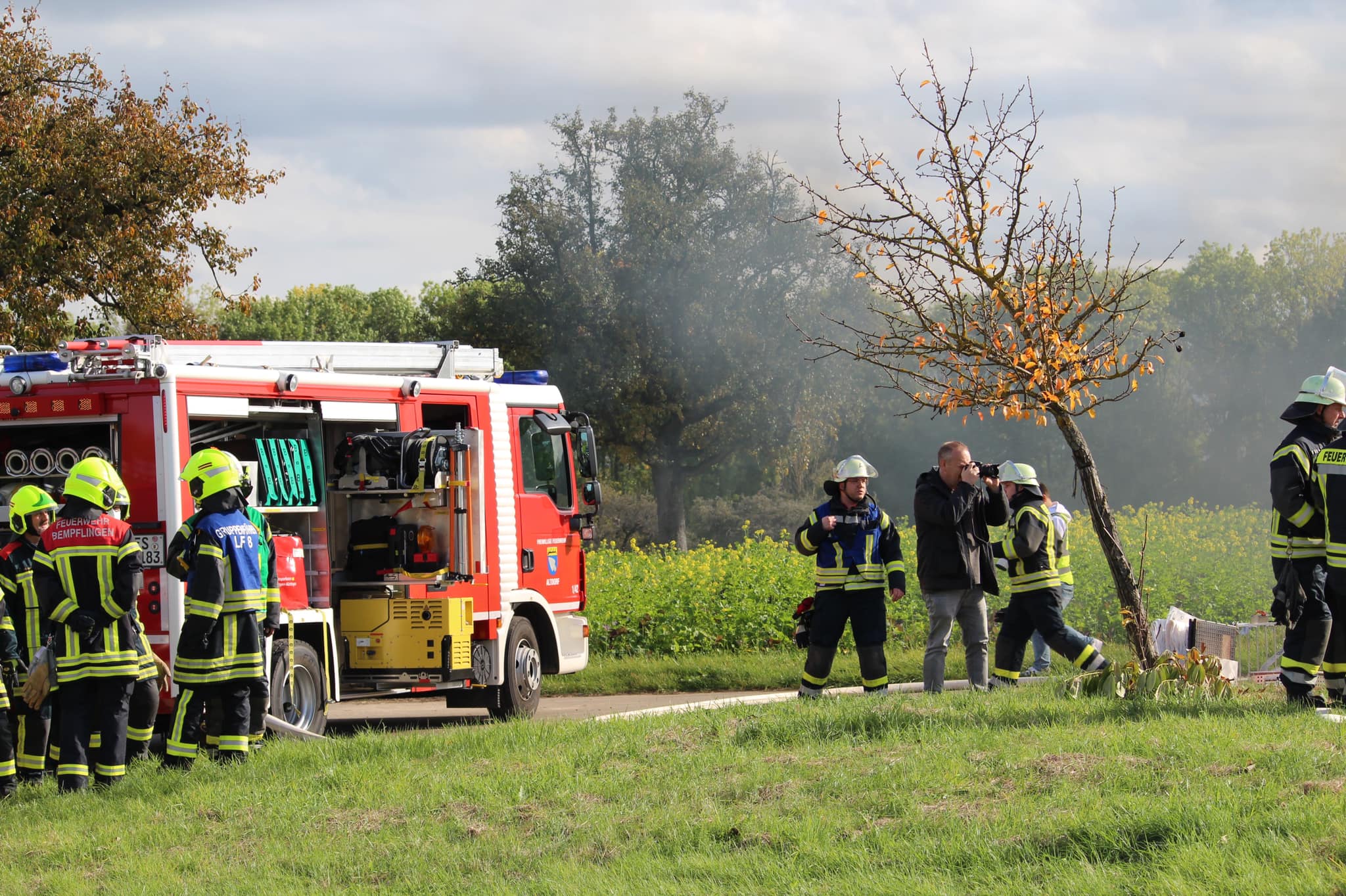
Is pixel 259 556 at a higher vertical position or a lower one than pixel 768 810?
higher

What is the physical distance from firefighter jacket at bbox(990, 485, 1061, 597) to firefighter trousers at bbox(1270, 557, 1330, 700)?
172 centimetres

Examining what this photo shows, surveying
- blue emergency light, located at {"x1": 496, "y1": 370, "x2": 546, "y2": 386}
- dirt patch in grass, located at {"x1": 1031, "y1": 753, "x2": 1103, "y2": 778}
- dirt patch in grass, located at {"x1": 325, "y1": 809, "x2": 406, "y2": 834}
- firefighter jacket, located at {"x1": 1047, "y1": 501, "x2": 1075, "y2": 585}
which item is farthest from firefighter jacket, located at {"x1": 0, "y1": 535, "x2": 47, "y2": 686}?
firefighter jacket, located at {"x1": 1047, "y1": 501, "x2": 1075, "y2": 585}

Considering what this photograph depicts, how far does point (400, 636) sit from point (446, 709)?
9.64 ft

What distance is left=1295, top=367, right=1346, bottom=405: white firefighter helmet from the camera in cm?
797

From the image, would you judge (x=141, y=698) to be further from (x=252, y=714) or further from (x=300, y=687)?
(x=300, y=687)

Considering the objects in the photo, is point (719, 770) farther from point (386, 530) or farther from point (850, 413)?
point (850, 413)

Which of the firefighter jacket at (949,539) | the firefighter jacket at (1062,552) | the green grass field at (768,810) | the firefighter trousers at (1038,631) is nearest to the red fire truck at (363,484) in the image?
the green grass field at (768,810)

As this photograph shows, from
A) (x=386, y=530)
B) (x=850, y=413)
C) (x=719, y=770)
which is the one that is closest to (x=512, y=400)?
(x=386, y=530)

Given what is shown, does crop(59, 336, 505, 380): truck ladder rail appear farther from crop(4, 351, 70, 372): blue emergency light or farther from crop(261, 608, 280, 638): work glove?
crop(261, 608, 280, 638): work glove

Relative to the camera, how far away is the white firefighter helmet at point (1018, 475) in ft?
31.6

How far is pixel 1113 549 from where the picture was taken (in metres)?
10.1

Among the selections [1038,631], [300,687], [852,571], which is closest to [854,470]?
[852,571]

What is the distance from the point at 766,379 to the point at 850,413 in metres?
3.32

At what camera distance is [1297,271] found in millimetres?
57312
